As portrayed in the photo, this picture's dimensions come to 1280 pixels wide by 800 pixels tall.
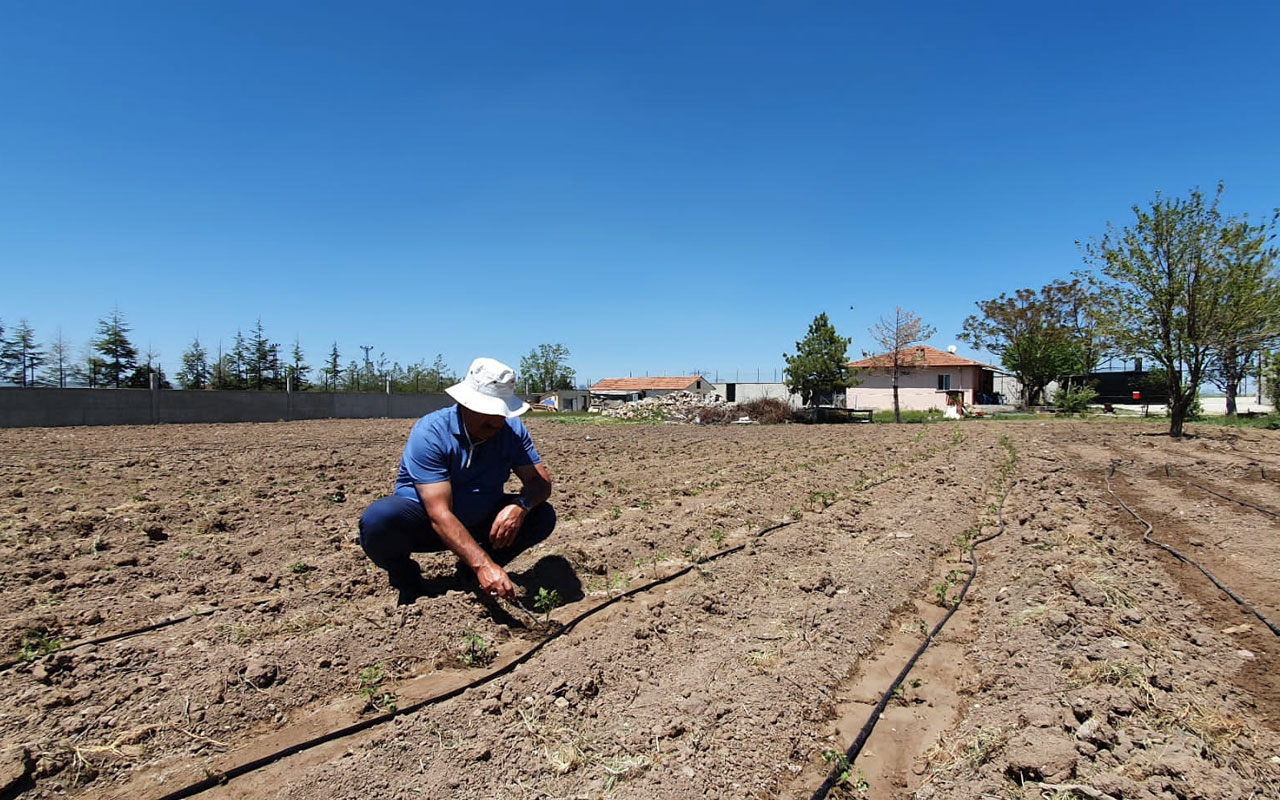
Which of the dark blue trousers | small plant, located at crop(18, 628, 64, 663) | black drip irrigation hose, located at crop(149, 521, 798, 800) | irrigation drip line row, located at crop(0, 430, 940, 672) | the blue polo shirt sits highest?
the blue polo shirt

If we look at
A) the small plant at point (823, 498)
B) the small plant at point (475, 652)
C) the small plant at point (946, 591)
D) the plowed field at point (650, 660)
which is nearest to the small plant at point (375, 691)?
the plowed field at point (650, 660)

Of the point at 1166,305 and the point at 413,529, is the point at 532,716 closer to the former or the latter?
the point at 413,529

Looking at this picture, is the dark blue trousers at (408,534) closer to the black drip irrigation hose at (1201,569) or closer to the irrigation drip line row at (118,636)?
the irrigation drip line row at (118,636)

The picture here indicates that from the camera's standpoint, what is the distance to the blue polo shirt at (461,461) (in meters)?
3.29

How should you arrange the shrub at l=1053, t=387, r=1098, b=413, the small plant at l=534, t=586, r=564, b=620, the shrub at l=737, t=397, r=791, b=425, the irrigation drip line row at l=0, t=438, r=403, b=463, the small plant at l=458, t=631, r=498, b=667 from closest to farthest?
1. the small plant at l=458, t=631, r=498, b=667
2. the small plant at l=534, t=586, r=564, b=620
3. the irrigation drip line row at l=0, t=438, r=403, b=463
4. the shrub at l=737, t=397, r=791, b=425
5. the shrub at l=1053, t=387, r=1098, b=413

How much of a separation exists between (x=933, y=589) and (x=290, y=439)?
50.1 ft

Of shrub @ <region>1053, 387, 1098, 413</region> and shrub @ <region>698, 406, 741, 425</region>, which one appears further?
shrub @ <region>698, 406, 741, 425</region>

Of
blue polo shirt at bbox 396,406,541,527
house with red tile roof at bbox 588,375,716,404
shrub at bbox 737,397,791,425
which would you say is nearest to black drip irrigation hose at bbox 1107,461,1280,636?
blue polo shirt at bbox 396,406,541,527

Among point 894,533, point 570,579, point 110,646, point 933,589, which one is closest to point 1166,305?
point 894,533

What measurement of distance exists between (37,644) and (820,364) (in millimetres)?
29310

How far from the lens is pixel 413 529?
3.33 metres

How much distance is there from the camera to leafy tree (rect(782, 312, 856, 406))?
30016mm

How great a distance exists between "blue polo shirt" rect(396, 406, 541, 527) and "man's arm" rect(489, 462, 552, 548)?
0.07 metres

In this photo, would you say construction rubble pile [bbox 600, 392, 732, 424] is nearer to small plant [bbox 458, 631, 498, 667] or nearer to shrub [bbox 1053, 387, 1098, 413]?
shrub [bbox 1053, 387, 1098, 413]
